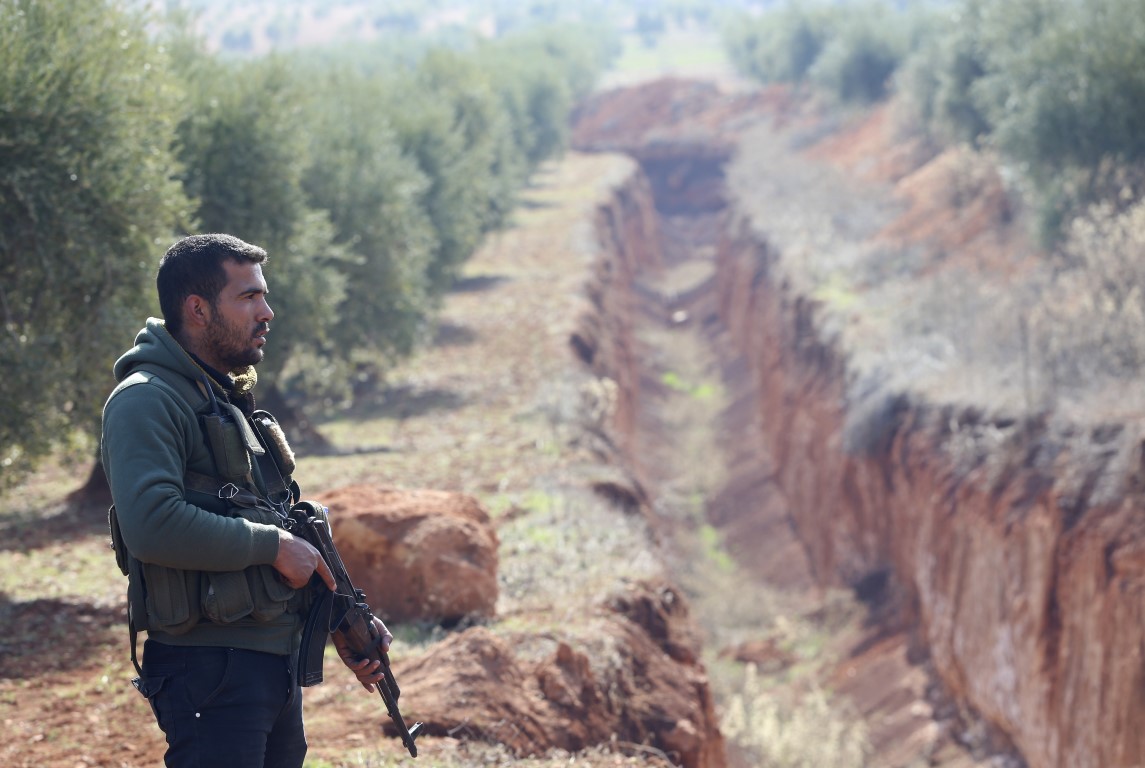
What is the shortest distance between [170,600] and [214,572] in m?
0.14

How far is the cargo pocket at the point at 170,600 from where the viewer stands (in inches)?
141

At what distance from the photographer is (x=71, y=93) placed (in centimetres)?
921

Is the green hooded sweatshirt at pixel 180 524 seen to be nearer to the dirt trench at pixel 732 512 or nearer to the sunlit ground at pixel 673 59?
the dirt trench at pixel 732 512

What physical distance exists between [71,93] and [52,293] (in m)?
1.48

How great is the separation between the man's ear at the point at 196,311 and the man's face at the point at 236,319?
19 millimetres

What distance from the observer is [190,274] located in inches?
149

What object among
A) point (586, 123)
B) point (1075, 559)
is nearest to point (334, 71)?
point (1075, 559)

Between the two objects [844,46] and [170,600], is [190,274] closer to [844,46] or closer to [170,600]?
[170,600]

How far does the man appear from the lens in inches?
138

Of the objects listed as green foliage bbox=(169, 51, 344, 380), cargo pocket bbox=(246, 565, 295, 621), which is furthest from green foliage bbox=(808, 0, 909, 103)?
cargo pocket bbox=(246, 565, 295, 621)

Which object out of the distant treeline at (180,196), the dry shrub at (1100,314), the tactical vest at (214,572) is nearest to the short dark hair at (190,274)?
the tactical vest at (214,572)

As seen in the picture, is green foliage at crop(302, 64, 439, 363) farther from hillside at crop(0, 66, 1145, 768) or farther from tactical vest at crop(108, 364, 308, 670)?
tactical vest at crop(108, 364, 308, 670)

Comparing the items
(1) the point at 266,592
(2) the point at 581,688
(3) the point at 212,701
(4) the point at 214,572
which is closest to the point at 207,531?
(4) the point at 214,572

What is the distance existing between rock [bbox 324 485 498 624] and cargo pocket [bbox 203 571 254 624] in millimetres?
4196
